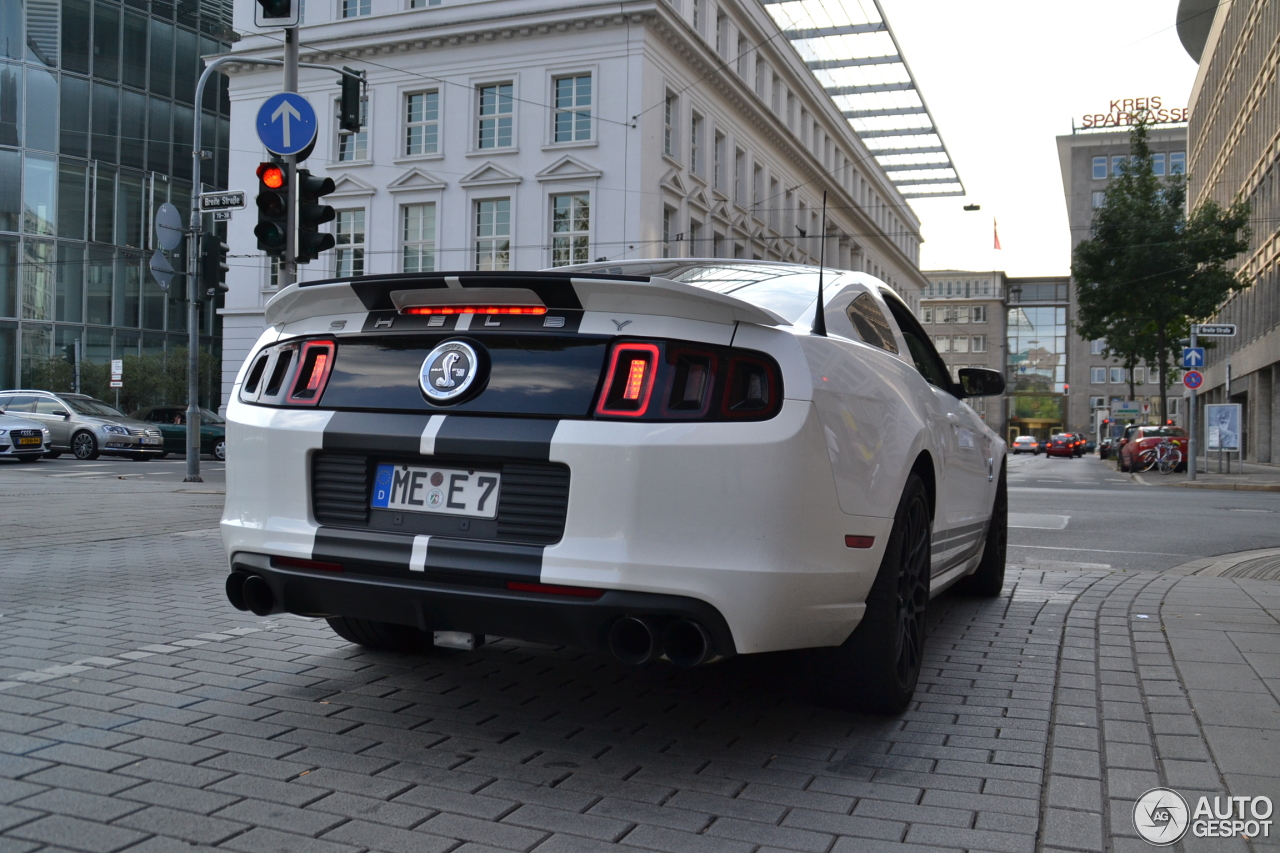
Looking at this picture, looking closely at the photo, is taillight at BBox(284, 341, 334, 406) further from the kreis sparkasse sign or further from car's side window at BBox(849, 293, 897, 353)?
the kreis sparkasse sign

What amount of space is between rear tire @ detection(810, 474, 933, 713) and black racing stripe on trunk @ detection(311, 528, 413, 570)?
1384 millimetres

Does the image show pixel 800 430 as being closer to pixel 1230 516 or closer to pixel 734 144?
pixel 1230 516

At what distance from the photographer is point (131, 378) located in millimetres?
40531

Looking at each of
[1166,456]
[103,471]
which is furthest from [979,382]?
[1166,456]

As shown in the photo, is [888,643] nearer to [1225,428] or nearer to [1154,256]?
[1225,428]

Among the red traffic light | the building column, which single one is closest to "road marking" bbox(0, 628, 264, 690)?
the red traffic light

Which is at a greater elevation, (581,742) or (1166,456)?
(1166,456)

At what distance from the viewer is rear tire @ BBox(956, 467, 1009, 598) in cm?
641

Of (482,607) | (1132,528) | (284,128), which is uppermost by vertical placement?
(284,128)

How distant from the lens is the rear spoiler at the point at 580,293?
3.07m

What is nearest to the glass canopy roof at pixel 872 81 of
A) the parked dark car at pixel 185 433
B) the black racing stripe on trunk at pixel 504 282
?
the parked dark car at pixel 185 433

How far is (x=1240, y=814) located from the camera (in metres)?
2.85

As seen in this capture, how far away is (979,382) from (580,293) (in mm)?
→ 2976

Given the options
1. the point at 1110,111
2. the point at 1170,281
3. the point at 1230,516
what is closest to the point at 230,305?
the point at 1170,281
